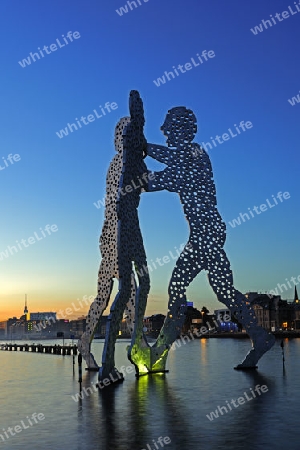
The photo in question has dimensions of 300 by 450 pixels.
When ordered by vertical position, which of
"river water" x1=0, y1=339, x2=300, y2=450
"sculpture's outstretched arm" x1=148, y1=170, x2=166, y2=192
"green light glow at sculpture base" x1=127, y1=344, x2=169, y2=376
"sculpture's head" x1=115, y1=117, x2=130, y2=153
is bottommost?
"river water" x1=0, y1=339, x2=300, y2=450

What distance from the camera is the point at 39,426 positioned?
11344 millimetres

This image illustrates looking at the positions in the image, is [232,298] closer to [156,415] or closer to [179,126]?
[179,126]

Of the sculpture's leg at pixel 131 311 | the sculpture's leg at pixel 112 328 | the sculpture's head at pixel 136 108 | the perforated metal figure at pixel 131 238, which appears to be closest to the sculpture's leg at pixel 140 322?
the perforated metal figure at pixel 131 238

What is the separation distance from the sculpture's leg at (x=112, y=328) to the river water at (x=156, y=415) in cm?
67

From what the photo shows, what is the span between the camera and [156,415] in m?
12.1

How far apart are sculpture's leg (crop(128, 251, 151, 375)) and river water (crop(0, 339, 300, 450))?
27.8 inches

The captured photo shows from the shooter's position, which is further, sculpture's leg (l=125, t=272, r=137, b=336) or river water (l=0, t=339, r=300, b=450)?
sculpture's leg (l=125, t=272, r=137, b=336)

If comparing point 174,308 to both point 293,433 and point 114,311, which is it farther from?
point 293,433

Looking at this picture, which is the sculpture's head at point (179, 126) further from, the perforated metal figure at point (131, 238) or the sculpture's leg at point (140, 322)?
the sculpture's leg at point (140, 322)


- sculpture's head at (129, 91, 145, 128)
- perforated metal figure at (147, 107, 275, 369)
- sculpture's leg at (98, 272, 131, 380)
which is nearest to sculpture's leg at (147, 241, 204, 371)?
perforated metal figure at (147, 107, 275, 369)

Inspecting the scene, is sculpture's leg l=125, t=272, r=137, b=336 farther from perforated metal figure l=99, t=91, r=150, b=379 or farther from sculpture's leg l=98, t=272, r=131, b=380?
sculpture's leg l=98, t=272, r=131, b=380

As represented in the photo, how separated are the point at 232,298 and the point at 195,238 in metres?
2.38

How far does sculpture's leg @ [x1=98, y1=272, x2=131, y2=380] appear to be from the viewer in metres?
17.6

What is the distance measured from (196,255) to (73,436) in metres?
11.1
